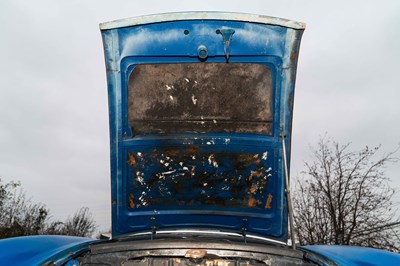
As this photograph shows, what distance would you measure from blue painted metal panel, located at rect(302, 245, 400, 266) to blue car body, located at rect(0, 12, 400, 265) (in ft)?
1.99

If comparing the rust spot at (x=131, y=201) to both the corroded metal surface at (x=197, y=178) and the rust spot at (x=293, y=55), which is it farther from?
the rust spot at (x=293, y=55)

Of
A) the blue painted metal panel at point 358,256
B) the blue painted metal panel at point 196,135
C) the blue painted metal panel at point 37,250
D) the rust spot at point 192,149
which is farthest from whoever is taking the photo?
the rust spot at point 192,149

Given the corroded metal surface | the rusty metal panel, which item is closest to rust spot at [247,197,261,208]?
the corroded metal surface

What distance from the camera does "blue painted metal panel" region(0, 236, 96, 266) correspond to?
1.92 meters

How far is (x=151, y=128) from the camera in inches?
121

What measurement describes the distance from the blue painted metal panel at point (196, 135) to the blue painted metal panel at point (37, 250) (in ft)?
2.56

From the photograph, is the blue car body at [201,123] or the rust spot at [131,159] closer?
the blue car body at [201,123]

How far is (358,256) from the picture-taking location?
2.21 metres

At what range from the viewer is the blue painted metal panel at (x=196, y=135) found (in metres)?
2.93

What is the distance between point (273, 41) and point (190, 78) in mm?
706

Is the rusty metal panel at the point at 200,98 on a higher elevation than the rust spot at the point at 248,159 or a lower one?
higher

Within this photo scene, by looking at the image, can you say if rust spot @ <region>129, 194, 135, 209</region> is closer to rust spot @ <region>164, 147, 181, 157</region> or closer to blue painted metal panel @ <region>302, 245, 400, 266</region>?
rust spot @ <region>164, 147, 181, 157</region>

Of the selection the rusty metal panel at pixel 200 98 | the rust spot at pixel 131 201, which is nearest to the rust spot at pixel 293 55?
the rusty metal panel at pixel 200 98

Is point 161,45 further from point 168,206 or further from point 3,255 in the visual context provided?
point 3,255
